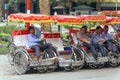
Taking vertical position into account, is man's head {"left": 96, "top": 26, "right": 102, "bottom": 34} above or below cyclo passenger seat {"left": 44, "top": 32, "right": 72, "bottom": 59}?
above

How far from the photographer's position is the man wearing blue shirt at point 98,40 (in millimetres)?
15359

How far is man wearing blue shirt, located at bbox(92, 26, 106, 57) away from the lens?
15.4m

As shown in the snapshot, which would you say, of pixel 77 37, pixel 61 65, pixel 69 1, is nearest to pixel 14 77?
pixel 61 65

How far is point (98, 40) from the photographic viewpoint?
51.7ft

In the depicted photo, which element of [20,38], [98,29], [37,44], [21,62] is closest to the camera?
[21,62]

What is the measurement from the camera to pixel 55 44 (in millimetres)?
15461

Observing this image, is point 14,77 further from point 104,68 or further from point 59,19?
point 104,68

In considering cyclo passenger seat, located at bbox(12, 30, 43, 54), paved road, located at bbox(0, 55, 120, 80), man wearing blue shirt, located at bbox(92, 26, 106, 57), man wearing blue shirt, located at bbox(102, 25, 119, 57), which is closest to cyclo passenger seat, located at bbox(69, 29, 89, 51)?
man wearing blue shirt, located at bbox(92, 26, 106, 57)

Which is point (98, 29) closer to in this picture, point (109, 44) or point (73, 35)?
point (109, 44)

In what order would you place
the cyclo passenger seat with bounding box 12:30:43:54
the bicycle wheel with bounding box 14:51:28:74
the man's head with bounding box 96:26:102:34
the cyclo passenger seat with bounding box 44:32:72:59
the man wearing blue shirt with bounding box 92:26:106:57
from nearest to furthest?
the bicycle wheel with bounding box 14:51:28:74, the cyclo passenger seat with bounding box 12:30:43:54, the cyclo passenger seat with bounding box 44:32:72:59, the man wearing blue shirt with bounding box 92:26:106:57, the man's head with bounding box 96:26:102:34

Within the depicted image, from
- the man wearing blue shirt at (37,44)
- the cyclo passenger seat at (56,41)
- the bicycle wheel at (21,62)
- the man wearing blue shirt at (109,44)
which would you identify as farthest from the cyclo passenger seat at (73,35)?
the bicycle wheel at (21,62)

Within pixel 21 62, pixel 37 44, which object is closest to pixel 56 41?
pixel 37 44

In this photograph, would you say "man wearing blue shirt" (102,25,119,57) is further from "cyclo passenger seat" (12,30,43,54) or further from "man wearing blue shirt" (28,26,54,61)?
"cyclo passenger seat" (12,30,43,54)

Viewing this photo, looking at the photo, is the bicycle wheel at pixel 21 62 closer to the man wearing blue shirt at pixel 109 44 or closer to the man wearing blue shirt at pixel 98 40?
the man wearing blue shirt at pixel 98 40
